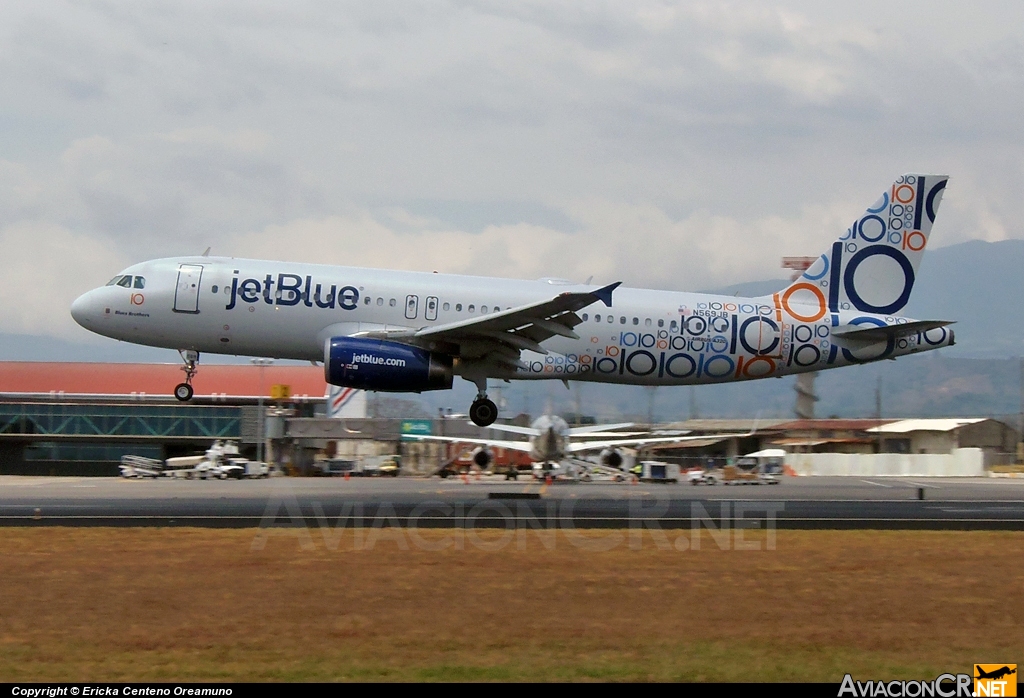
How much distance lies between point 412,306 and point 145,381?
50.2 meters

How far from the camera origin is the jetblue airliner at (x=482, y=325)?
3011cm

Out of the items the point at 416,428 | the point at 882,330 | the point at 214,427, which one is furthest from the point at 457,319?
the point at 214,427

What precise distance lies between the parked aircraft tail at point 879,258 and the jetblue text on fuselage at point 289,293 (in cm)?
1333

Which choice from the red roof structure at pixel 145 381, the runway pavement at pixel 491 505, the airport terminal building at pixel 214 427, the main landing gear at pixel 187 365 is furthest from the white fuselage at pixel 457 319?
the red roof structure at pixel 145 381

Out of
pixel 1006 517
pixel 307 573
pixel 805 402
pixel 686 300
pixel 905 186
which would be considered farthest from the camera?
pixel 805 402

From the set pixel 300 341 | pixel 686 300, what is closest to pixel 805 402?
pixel 686 300

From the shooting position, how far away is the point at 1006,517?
29.7 m

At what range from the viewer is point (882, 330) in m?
33.0

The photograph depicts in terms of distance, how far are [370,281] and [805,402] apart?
75.8m

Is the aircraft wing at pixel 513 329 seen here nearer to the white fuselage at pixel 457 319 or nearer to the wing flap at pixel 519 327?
the wing flap at pixel 519 327

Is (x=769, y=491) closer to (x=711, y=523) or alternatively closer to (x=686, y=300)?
(x=686, y=300)

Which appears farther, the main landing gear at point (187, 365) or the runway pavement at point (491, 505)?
the main landing gear at point (187, 365)

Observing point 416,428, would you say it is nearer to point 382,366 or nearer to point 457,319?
point 457,319

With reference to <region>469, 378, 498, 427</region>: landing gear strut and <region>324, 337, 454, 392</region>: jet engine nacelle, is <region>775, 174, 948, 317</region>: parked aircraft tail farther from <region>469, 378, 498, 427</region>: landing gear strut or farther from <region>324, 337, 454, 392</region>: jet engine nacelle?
<region>324, 337, 454, 392</region>: jet engine nacelle
